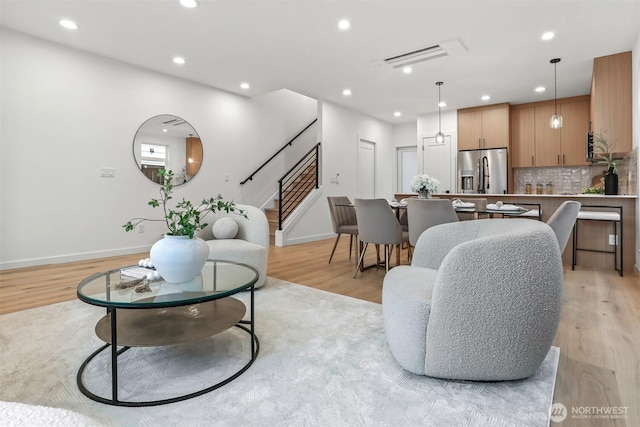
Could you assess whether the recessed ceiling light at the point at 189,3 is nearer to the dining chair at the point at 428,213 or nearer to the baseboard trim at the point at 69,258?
the dining chair at the point at 428,213

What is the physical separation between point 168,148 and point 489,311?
5.02m

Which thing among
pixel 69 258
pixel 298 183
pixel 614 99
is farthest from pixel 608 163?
pixel 69 258

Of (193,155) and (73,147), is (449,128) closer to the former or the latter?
(193,155)

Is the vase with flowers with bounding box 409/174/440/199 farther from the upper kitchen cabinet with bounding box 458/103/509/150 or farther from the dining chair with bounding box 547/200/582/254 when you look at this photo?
the upper kitchen cabinet with bounding box 458/103/509/150

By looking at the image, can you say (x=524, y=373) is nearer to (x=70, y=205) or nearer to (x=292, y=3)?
(x=292, y=3)

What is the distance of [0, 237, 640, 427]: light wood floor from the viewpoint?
4.87 feet

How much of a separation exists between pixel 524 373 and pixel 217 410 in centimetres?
137

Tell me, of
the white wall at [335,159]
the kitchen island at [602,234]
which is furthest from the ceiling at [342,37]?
the kitchen island at [602,234]

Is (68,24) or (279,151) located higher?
(68,24)

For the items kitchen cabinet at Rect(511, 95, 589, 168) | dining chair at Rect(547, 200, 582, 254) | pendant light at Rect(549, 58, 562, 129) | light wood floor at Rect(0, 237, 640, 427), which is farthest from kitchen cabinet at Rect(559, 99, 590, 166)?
dining chair at Rect(547, 200, 582, 254)

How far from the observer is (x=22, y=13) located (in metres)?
3.41

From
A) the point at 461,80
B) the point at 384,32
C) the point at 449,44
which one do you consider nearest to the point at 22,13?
the point at 384,32

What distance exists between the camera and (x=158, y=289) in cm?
167

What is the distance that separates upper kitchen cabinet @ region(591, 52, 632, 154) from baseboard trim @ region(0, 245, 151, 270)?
6568 mm
